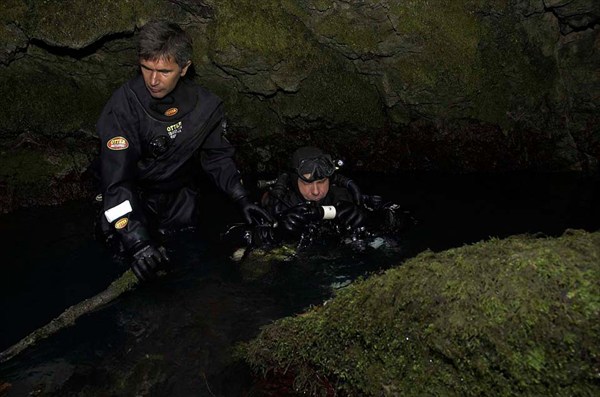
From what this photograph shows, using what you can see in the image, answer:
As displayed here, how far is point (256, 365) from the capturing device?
293 centimetres

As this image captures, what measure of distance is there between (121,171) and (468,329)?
387 centimetres

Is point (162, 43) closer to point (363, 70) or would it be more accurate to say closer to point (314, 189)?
point (314, 189)

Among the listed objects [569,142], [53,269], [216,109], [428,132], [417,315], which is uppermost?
[216,109]

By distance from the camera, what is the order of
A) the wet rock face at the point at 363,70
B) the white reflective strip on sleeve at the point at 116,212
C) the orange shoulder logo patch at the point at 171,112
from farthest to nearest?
the wet rock face at the point at 363,70 → the orange shoulder logo patch at the point at 171,112 → the white reflective strip on sleeve at the point at 116,212

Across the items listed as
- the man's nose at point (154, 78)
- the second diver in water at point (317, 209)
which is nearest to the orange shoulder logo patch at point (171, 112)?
the man's nose at point (154, 78)

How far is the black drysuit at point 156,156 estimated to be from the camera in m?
4.84

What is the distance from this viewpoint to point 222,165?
19.5 feet

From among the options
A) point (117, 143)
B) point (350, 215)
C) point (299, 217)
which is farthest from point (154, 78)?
point (350, 215)

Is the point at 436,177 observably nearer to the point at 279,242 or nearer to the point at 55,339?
the point at 279,242

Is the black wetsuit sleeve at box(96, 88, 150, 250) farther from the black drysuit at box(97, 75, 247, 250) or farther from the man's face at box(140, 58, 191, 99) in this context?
the man's face at box(140, 58, 191, 99)

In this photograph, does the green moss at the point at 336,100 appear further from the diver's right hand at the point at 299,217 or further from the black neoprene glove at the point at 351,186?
the diver's right hand at the point at 299,217

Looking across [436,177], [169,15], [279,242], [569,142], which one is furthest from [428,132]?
[169,15]

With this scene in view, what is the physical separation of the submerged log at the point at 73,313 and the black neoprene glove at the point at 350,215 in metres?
2.47

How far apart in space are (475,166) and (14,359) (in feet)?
22.6
